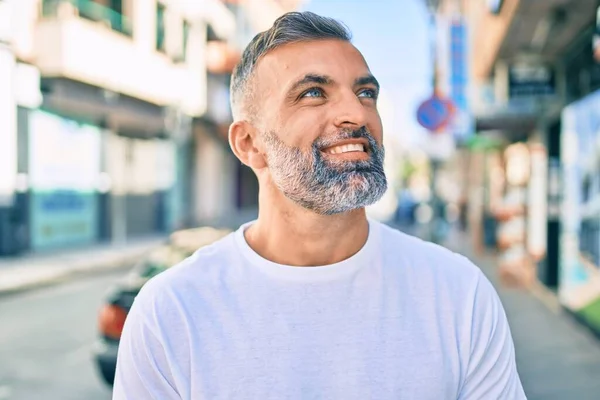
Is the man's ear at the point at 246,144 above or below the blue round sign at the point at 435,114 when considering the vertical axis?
below

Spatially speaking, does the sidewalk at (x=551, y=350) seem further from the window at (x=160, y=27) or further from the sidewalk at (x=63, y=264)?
the window at (x=160, y=27)

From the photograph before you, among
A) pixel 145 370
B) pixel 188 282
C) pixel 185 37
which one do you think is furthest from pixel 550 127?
pixel 185 37

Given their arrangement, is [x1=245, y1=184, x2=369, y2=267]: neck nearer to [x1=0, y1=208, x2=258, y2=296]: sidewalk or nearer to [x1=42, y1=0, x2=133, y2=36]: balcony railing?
[x1=0, y1=208, x2=258, y2=296]: sidewalk

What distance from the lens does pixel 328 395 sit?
151 centimetres

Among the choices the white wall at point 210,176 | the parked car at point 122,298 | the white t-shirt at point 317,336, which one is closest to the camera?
the white t-shirt at point 317,336

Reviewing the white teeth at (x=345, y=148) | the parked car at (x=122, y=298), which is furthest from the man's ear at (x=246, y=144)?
the parked car at (x=122, y=298)

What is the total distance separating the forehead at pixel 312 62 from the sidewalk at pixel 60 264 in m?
10.8

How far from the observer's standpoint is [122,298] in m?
5.23

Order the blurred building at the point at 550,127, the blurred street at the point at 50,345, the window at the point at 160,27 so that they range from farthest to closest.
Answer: the window at the point at 160,27
the blurred building at the point at 550,127
the blurred street at the point at 50,345

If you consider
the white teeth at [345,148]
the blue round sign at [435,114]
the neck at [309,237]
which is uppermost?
the blue round sign at [435,114]

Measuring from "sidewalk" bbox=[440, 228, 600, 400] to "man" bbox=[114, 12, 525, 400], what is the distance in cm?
450

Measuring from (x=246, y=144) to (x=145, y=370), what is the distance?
2.41 ft

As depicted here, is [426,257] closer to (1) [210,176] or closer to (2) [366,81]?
(2) [366,81]

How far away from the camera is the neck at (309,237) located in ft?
5.69
